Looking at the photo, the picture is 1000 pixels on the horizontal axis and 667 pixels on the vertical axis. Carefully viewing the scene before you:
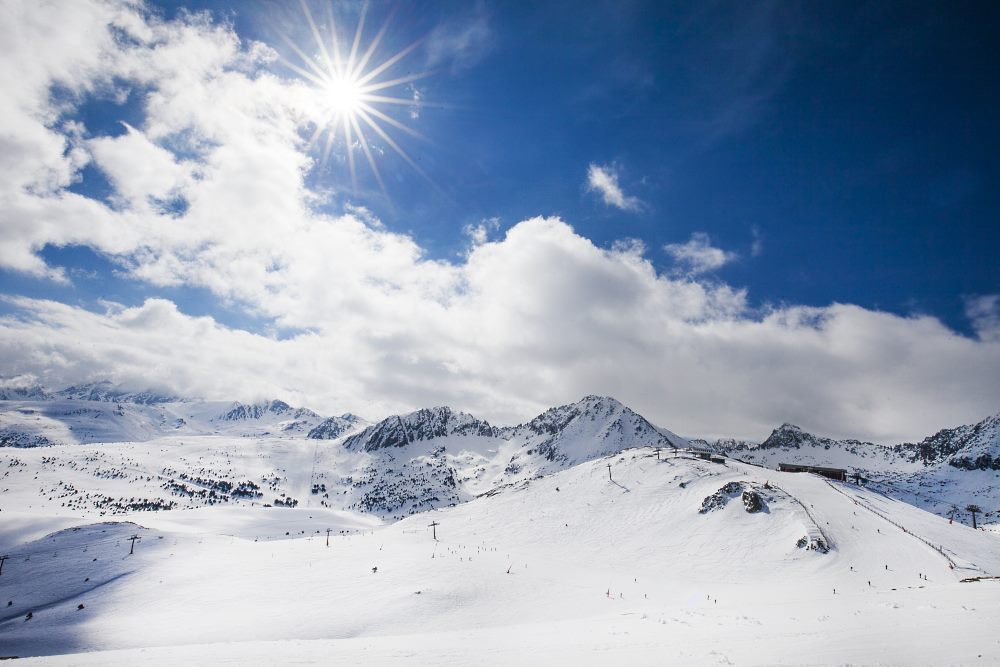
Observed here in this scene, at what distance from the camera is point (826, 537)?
48.6 metres

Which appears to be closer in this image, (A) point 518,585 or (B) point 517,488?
(A) point 518,585

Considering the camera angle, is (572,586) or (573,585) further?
(573,585)

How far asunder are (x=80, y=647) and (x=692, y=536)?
60966 mm

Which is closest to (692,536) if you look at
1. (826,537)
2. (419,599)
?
(826,537)

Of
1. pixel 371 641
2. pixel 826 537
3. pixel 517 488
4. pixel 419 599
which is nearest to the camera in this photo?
pixel 371 641

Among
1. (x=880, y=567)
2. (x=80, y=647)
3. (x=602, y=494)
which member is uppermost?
(x=602, y=494)

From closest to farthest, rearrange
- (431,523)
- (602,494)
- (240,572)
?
(240,572) < (602,494) < (431,523)

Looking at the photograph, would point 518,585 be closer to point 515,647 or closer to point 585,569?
point 585,569

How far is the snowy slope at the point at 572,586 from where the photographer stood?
2048 cm

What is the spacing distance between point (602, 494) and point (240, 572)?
48111mm

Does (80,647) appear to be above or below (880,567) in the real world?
below

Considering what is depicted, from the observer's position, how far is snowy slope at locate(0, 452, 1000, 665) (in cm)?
2048

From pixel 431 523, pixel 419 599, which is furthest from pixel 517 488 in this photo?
pixel 419 599

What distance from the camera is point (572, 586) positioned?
42.9 meters
